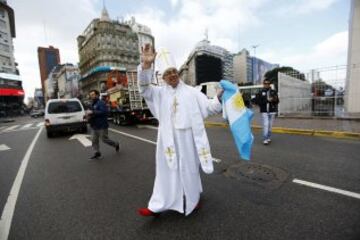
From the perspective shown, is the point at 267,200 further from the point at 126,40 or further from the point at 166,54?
the point at 126,40

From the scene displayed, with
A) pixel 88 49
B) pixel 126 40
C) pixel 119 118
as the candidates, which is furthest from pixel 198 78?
pixel 119 118

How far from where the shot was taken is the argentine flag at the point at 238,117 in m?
2.78

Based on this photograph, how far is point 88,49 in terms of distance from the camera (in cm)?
7450

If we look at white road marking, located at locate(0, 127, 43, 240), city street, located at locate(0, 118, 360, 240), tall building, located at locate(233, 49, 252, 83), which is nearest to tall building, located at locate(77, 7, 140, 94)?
white road marking, located at locate(0, 127, 43, 240)

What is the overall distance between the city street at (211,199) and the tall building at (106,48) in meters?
61.3

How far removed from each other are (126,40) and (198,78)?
33099mm

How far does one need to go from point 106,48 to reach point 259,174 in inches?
2783

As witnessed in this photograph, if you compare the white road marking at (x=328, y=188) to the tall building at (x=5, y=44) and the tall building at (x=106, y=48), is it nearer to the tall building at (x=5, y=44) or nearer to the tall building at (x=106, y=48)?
the tall building at (x=106, y=48)

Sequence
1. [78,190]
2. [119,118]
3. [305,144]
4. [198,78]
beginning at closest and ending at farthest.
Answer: [78,190], [305,144], [119,118], [198,78]

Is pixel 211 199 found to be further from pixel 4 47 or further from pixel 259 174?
pixel 4 47

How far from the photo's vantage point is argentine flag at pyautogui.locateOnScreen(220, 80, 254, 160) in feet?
9.11

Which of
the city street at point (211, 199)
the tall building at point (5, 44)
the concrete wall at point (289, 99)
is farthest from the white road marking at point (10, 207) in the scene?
the tall building at point (5, 44)

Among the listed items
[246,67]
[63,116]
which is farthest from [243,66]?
[63,116]

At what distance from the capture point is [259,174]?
421 centimetres
